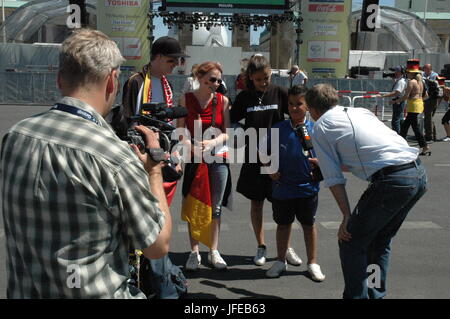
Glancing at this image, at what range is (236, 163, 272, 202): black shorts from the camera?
184 inches

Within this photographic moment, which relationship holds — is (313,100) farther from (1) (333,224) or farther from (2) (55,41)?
(2) (55,41)

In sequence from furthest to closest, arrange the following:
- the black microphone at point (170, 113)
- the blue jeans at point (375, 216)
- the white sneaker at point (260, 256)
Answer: the white sneaker at point (260, 256), the blue jeans at point (375, 216), the black microphone at point (170, 113)

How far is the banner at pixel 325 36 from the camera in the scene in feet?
77.9

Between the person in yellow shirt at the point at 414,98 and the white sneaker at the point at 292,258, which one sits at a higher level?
the person in yellow shirt at the point at 414,98

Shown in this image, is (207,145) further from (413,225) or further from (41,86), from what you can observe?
(41,86)

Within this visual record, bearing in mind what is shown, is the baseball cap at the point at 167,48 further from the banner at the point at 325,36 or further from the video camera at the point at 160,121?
the banner at the point at 325,36

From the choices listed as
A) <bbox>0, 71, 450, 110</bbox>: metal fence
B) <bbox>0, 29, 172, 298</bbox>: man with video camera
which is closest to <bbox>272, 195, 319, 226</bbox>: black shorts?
<bbox>0, 29, 172, 298</bbox>: man with video camera

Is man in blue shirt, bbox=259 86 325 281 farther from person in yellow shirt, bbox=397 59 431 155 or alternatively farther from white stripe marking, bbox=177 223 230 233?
person in yellow shirt, bbox=397 59 431 155

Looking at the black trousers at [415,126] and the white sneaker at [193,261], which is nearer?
the white sneaker at [193,261]

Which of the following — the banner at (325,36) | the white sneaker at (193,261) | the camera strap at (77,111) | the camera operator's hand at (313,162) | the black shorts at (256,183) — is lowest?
the white sneaker at (193,261)

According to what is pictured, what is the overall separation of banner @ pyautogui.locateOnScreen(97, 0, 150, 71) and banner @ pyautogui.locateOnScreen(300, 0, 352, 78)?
7592mm

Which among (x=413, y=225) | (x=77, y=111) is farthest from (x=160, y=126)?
(x=413, y=225)

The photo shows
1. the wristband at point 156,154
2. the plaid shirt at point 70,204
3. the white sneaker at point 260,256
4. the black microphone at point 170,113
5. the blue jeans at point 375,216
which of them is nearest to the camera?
the plaid shirt at point 70,204

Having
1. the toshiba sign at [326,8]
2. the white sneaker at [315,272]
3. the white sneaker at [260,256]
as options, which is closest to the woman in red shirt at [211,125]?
the white sneaker at [260,256]
